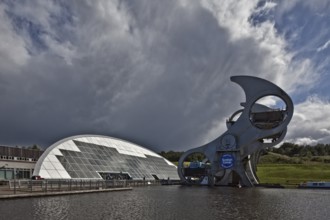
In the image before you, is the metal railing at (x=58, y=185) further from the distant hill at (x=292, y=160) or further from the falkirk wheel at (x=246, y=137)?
the distant hill at (x=292, y=160)

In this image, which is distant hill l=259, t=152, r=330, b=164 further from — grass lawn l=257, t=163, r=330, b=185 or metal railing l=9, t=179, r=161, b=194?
metal railing l=9, t=179, r=161, b=194

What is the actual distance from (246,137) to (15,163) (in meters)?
37.2

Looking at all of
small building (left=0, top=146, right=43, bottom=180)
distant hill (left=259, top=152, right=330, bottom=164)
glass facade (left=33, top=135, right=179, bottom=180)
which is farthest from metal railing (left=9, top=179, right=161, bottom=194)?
distant hill (left=259, top=152, right=330, bottom=164)

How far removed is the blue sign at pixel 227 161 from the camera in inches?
2419

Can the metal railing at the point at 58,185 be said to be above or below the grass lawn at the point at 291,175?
above

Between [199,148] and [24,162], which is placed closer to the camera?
[24,162]

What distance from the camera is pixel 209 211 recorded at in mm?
21750

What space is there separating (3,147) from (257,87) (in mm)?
42555

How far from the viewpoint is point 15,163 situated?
176 feet

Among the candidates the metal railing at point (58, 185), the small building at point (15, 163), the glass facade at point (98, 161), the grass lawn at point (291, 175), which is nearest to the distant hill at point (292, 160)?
the grass lawn at point (291, 175)

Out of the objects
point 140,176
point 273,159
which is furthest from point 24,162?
point 273,159

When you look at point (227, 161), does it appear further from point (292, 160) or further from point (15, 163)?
point (292, 160)

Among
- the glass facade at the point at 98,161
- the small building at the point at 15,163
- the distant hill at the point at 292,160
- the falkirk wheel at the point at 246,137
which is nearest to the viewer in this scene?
the glass facade at the point at 98,161

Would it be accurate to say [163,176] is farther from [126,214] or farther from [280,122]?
[126,214]
